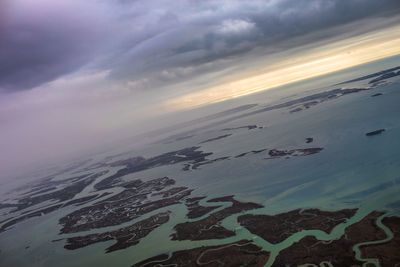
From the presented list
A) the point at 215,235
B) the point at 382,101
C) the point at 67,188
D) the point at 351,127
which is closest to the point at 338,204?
the point at 215,235

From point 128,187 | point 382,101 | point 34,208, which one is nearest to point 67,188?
point 34,208

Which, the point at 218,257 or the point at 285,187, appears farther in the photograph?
the point at 285,187

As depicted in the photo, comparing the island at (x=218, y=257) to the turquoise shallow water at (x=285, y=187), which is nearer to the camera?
the island at (x=218, y=257)

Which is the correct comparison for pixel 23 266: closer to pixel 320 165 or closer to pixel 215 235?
pixel 215 235

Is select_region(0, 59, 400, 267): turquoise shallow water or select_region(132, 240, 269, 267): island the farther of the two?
select_region(0, 59, 400, 267): turquoise shallow water

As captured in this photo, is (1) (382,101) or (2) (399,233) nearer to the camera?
(2) (399,233)

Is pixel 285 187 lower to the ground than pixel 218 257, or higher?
higher

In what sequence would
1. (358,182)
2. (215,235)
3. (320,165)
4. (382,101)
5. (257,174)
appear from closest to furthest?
(215,235) < (358,182) < (320,165) < (257,174) < (382,101)

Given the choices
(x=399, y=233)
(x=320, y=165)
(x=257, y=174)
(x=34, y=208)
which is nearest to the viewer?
(x=399, y=233)
